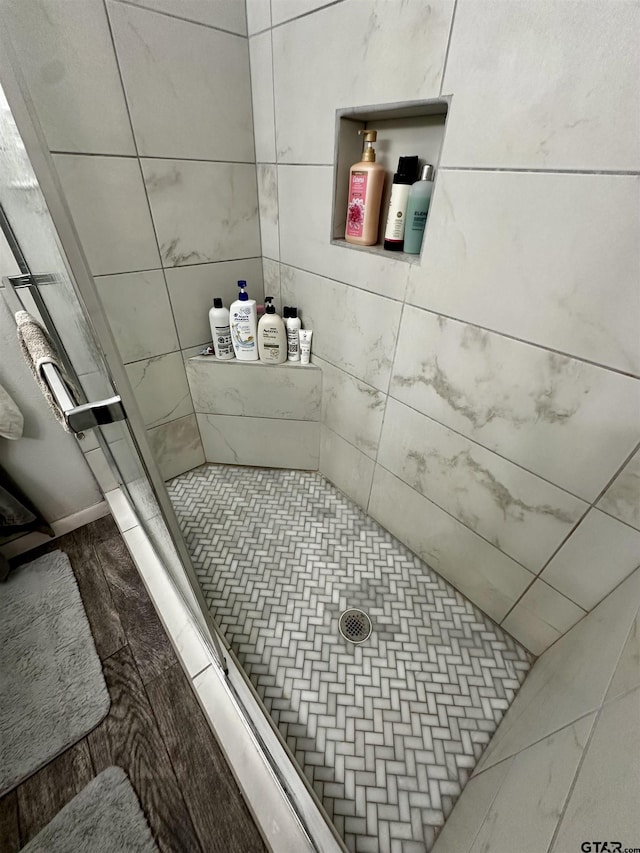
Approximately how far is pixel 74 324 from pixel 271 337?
637mm

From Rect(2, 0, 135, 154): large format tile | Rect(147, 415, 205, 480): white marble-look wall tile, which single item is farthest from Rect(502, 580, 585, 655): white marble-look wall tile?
Rect(2, 0, 135, 154): large format tile

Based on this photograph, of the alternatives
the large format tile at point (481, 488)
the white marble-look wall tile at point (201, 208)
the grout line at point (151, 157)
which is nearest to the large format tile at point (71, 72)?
the grout line at point (151, 157)

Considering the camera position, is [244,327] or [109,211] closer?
[109,211]

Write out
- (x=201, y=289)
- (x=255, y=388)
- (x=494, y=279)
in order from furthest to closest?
(x=255, y=388), (x=201, y=289), (x=494, y=279)

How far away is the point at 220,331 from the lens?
1.21 m

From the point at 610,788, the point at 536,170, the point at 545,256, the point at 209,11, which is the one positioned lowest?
the point at 610,788

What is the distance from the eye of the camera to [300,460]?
1504mm

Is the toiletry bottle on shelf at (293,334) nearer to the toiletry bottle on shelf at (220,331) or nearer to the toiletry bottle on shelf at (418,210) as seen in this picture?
the toiletry bottle on shelf at (220,331)

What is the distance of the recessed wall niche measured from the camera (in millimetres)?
785

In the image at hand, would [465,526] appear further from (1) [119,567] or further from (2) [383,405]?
(1) [119,567]

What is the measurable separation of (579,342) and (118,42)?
3.89 feet

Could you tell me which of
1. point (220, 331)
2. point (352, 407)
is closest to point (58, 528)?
point (220, 331)

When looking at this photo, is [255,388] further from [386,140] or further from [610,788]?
[610,788]

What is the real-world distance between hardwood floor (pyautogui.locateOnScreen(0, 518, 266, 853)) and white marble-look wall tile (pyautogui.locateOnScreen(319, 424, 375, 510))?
0.78 meters
